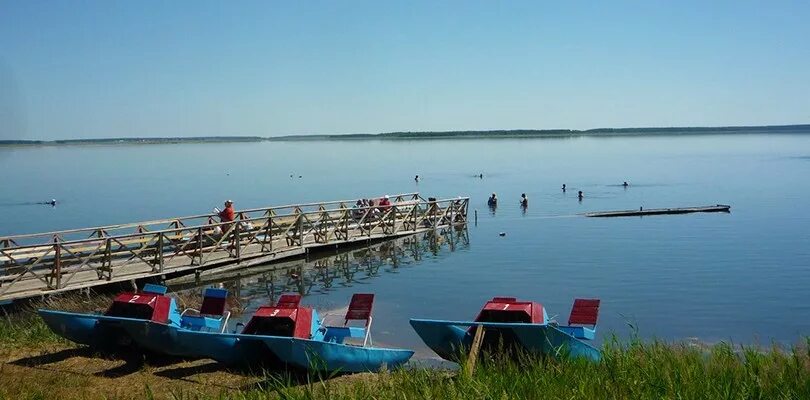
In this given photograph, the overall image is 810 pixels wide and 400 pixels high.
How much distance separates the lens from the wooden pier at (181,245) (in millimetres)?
20016

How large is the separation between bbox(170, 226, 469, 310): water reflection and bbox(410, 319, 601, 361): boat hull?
30.0 ft

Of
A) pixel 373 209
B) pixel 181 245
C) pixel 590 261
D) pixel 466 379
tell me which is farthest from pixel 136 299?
pixel 373 209

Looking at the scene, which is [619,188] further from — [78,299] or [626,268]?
[78,299]

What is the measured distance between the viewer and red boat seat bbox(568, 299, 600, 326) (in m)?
14.6

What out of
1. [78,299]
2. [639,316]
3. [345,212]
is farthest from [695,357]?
[345,212]

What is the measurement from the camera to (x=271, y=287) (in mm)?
24812

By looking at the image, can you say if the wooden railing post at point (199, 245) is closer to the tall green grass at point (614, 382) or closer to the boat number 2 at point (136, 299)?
the boat number 2 at point (136, 299)

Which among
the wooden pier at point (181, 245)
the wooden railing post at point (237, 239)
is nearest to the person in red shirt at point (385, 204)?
the wooden pier at point (181, 245)

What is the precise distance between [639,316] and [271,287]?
11.0m

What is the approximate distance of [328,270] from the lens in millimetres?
28531

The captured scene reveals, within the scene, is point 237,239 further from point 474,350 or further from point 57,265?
point 474,350

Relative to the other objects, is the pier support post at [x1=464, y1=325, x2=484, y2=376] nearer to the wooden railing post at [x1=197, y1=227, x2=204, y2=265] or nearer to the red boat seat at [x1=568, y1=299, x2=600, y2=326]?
the red boat seat at [x1=568, y1=299, x2=600, y2=326]

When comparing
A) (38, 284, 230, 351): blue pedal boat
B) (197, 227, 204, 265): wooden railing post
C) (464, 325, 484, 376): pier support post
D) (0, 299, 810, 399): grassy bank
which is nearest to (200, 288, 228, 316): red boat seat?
(38, 284, 230, 351): blue pedal boat

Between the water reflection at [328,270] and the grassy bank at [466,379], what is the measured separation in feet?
25.6
